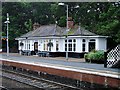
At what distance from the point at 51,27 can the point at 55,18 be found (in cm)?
1240

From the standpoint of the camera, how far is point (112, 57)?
1745cm

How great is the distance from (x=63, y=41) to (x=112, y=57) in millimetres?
16511

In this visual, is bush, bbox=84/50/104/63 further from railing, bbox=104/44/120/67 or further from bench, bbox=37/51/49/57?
bench, bbox=37/51/49/57

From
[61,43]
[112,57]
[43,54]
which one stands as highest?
[61,43]

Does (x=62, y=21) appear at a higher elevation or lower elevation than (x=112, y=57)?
higher

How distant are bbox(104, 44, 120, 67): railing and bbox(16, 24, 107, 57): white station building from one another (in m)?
11.0

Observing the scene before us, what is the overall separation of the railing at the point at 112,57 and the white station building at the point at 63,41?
1096 cm

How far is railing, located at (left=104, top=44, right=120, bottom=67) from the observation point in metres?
17.4

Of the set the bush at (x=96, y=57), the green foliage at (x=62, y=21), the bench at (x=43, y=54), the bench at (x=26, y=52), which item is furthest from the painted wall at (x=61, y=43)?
the green foliage at (x=62, y=21)

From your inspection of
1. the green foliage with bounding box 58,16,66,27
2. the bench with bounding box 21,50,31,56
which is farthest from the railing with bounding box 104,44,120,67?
the green foliage with bounding box 58,16,66,27

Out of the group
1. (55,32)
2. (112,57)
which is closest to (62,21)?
(55,32)

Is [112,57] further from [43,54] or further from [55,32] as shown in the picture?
[55,32]

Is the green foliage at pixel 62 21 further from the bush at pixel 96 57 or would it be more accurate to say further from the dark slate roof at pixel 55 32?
the bush at pixel 96 57

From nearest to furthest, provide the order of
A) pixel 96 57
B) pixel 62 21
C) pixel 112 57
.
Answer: pixel 112 57 < pixel 96 57 < pixel 62 21
